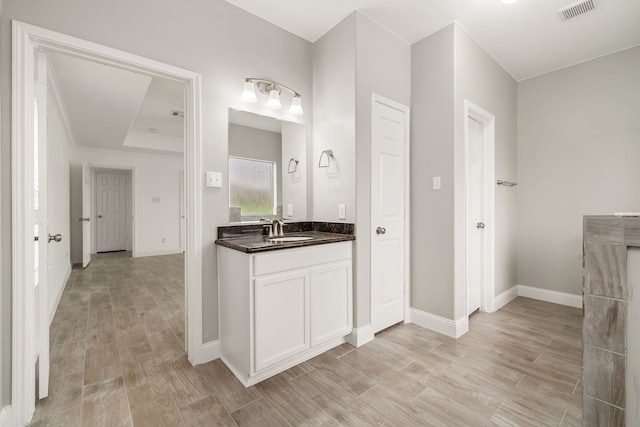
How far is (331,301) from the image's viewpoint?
2.11 meters

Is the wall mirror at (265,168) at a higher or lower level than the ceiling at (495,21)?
lower

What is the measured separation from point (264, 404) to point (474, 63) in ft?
11.1

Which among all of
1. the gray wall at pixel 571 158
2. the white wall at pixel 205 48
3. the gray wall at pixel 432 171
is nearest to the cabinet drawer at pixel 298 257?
the white wall at pixel 205 48

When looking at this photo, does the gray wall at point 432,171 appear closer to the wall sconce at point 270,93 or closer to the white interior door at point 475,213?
the white interior door at point 475,213

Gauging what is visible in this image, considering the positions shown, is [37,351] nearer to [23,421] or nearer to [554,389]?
[23,421]

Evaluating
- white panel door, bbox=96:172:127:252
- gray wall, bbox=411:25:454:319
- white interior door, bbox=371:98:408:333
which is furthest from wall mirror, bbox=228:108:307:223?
white panel door, bbox=96:172:127:252

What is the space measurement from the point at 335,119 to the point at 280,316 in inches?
66.5

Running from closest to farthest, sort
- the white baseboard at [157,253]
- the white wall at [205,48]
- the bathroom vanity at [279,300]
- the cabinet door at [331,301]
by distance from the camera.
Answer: the white wall at [205,48] → the bathroom vanity at [279,300] → the cabinet door at [331,301] → the white baseboard at [157,253]

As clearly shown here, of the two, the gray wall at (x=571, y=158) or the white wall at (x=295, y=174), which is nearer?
the white wall at (x=295, y=174)

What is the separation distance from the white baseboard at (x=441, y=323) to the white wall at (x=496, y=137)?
75 millimetres

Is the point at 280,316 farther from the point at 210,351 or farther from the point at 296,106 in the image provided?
the point at 296,106

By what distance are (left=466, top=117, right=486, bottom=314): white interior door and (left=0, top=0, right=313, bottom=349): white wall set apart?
1846mm

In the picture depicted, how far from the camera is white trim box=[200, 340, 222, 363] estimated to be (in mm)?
2020

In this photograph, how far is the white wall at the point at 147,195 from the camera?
608 centimetres
